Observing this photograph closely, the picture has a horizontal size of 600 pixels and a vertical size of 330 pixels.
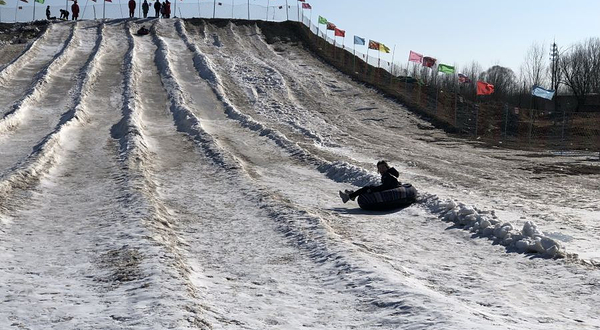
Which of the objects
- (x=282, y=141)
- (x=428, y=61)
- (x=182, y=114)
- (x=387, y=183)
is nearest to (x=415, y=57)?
(x=428, y=61)

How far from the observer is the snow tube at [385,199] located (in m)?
14.1

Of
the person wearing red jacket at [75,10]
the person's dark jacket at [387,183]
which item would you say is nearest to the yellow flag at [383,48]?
the person wearing red jacket at [75,10]

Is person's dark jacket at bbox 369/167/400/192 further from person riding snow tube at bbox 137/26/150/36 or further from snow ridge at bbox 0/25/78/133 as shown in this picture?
person riding snow tube at bbox 137/26/150/36

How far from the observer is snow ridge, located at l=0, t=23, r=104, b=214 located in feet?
48.5

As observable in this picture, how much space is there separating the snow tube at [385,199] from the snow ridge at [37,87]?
533 inches

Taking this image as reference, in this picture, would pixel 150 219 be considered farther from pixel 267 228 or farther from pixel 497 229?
pixel 497 229

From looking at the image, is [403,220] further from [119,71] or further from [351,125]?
[119,71]

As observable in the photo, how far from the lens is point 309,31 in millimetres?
58750

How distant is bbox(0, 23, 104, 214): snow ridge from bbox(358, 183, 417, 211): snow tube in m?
6.15

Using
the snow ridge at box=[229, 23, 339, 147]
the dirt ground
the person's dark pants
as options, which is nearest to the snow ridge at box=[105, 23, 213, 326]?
the person's dark pants

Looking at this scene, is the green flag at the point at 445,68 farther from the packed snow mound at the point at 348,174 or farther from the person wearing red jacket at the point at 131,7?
the person wearing red jacket at the point at 131,7

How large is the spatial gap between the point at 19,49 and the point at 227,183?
33.7 m

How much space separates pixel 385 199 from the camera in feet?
46.4

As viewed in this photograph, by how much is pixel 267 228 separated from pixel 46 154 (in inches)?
339
